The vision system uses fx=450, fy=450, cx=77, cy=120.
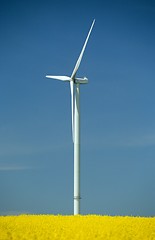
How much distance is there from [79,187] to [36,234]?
14.5 m

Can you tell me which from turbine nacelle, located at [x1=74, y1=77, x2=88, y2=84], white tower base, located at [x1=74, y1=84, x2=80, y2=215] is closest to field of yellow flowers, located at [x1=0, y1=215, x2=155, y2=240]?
white tower base, located at [x1=74, y1=84, x2=80, y2=215]

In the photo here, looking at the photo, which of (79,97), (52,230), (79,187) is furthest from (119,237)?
(79,97)

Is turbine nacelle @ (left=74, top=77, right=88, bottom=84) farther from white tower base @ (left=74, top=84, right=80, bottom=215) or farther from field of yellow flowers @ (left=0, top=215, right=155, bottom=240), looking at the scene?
field of yellow flowers @ (left=0, top=215, right=155, bottom=240)

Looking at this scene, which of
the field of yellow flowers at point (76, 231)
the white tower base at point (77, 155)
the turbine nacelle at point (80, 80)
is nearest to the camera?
the field of yellow flowers at point (76, 231)

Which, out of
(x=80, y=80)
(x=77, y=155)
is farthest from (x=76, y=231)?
(x=80, y=80)

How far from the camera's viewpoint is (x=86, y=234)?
15.5 meters

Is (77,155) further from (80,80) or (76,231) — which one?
(76,231)

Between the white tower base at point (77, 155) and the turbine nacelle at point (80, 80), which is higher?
the turbine nacelle at point (80, 80)

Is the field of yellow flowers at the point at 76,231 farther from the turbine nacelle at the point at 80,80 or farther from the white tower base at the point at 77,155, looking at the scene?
the turbine nacelle at the point at 80,80

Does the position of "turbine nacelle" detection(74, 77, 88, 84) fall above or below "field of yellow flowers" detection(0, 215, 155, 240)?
above

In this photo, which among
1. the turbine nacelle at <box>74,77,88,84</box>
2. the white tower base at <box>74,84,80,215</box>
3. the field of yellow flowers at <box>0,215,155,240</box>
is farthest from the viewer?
the turbine nacelle at <box>74,77,88,84</box>

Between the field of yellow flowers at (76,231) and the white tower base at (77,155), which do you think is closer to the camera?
the field of yellow flowers at (76,231)

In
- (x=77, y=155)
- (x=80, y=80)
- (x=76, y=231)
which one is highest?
(x=80, y=80)

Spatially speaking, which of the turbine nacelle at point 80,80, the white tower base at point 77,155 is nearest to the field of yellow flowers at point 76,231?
the white tower base at point 77,155
